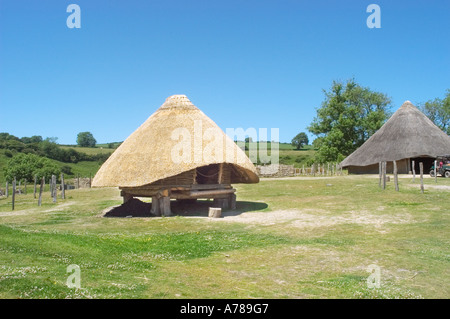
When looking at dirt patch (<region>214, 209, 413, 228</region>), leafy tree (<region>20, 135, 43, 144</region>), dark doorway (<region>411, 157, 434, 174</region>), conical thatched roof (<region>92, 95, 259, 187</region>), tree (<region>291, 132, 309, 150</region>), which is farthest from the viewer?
tree (<region>291, 132, 309, 150</region>)

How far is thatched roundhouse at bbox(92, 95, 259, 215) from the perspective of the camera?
1880cm

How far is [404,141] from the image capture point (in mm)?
42250

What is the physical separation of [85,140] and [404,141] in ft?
329

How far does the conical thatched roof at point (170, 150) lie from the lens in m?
18.7

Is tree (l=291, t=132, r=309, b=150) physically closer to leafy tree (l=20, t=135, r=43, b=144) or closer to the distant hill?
the distant hill

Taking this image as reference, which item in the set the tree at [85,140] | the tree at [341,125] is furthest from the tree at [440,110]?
the tree at [85,140]

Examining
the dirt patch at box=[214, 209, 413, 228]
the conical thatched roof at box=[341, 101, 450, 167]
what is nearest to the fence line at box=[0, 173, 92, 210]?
the dirt patch at box=[214, 209, 413, 228]

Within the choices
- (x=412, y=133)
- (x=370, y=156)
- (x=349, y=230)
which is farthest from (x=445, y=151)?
(x=349, y=230)

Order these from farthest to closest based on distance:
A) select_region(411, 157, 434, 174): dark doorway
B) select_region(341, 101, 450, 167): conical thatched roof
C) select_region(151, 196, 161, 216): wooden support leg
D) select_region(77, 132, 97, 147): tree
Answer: select_region(77, 132, 97, 147): tree → select_region(411, 157, 434, 174): dark doorway → select_region(341, 101, 450, 167): conical thatched roof → select_region(151, 196, 161, 216): wooden support leg

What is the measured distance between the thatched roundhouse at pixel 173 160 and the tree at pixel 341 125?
42837 mm

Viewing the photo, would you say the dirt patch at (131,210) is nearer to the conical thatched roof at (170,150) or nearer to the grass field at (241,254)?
the grass field at (241,254)

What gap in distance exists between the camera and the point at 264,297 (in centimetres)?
737
